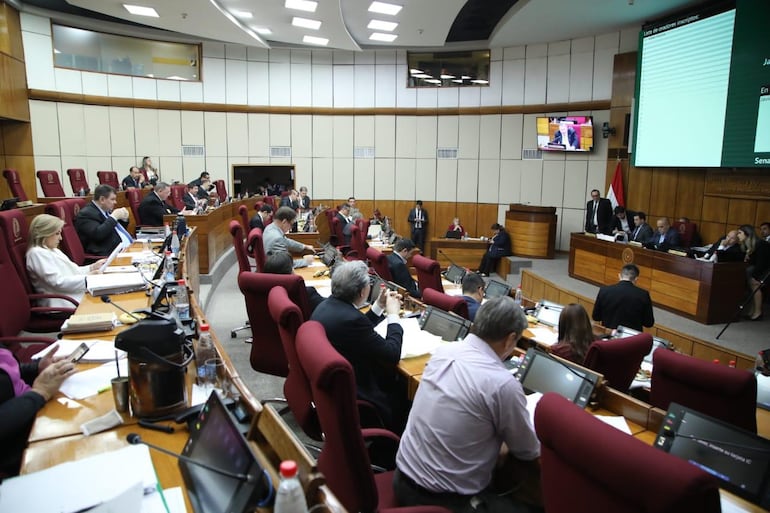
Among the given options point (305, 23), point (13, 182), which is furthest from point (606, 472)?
point (305, 23)

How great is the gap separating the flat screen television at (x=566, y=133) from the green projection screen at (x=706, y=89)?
2.04 meters

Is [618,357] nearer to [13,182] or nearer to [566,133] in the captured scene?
[13,182]

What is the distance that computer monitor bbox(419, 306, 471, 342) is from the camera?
3.27 meters

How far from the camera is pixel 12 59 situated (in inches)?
420

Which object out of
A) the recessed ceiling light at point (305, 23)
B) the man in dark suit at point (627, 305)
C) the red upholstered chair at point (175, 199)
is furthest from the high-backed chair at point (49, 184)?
the man in dark suit at point (627, 305)

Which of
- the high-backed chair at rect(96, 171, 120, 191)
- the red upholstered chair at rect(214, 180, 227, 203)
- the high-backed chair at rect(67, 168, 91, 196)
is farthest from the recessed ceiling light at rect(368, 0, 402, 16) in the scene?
the high-backed chair at rect(67, 168, 91, 196)

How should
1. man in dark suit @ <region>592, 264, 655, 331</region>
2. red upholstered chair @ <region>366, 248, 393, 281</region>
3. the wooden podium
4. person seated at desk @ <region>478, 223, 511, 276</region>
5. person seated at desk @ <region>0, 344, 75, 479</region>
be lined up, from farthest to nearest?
the wooden podium → person seated at desk @ <region>478, 223, 511, 276</region> → red upholstered chair @ <region>366, 248, 393, 281</region> → man in dark suit @ <region>592, 264, 655, 331</region> → person seated at desk @ <region>0, 344, 75, 479</region>

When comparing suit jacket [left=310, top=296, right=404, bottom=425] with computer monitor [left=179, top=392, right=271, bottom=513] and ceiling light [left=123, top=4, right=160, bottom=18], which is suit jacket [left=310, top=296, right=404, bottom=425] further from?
ceiling light [left=123, top=4, right=160, bottom=18]

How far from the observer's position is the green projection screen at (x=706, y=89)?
26.3 feet

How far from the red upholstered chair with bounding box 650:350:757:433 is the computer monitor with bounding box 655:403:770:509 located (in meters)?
0.37

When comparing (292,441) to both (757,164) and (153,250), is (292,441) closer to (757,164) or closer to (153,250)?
(153,250)

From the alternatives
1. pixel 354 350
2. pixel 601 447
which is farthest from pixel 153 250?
pixel 601 447

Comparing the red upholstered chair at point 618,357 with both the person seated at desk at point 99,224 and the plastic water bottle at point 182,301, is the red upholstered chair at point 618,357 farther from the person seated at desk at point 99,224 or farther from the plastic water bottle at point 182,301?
the person seated at desk at point 99,224

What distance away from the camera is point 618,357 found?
9.32ft
